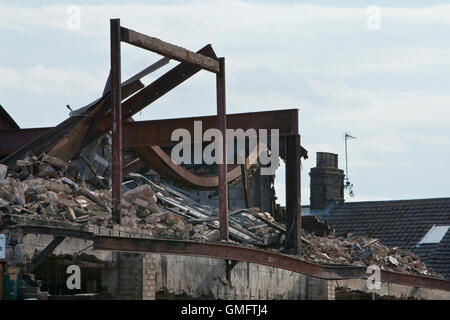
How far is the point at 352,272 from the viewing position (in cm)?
2133

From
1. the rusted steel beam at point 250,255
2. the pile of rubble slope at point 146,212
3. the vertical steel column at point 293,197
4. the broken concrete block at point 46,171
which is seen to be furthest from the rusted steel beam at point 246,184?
the broken concrete block at point 46,171

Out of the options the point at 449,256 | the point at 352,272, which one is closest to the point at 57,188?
the point at 352,272

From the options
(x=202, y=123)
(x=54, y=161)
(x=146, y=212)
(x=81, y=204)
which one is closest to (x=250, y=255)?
(x=146, y=212)

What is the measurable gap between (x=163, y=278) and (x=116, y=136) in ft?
8.47

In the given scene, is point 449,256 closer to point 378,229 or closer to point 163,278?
point 378,229

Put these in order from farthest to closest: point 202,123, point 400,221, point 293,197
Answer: point 400,221
point 293,197
point 202,123

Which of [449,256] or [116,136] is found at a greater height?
[116,136]

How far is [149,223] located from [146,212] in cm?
72

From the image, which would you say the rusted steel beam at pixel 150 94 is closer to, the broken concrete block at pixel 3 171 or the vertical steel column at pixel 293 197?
the vertical steel column at pixel 293 197

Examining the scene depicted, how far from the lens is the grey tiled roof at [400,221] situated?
32688mm

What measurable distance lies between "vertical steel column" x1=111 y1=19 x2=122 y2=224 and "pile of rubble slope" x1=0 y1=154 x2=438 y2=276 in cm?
40

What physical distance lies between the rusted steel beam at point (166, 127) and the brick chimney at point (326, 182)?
1382 cm

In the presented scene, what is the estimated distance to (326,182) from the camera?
36.8 meters

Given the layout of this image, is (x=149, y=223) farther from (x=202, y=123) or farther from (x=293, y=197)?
(x=293, y=197)
